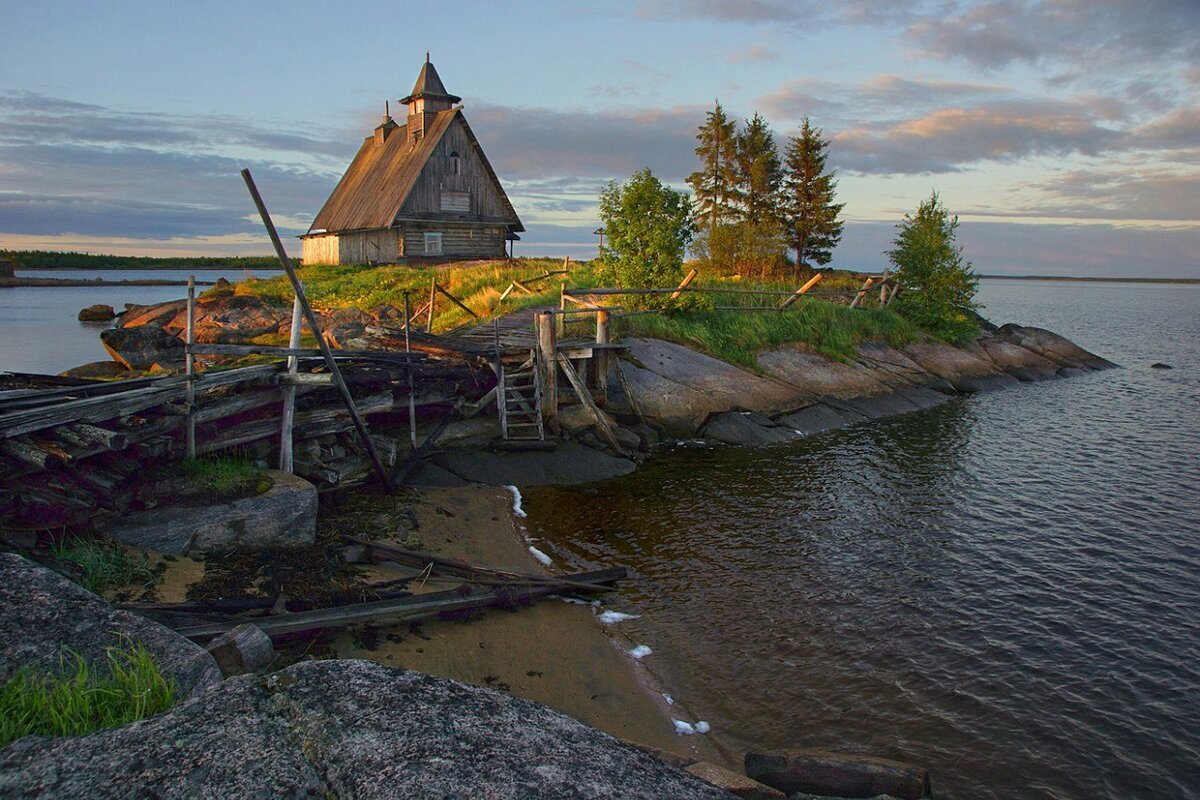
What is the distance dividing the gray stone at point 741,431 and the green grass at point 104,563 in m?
14.4

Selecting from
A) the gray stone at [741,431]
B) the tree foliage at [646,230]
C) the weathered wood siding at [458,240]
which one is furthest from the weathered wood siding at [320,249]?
the gray stone at [741,431]

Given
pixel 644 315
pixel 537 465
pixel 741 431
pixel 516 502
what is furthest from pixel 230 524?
pixel 644 315

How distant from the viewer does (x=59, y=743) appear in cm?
388

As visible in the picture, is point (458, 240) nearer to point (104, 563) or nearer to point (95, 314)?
point (95, 314)

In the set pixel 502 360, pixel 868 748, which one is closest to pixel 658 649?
pixel 868 748

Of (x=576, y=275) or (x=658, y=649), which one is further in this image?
(x=576, y=275)

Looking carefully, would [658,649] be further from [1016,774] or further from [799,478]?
[799,478]

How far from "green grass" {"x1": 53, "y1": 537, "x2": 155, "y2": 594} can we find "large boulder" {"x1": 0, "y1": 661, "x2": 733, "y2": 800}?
5.36 metres

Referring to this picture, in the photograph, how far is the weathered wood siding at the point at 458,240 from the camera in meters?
40.1

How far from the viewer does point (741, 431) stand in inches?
806

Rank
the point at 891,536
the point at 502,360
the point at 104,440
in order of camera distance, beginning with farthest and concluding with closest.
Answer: the point at 502,360
the point at 891,536
the point at 104,440

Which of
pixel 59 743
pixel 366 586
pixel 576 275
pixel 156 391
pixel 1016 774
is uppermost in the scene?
pixel 576 275

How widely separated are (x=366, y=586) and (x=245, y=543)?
2.09m

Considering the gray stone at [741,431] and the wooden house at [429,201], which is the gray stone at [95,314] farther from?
the gray stone at [741,431]
